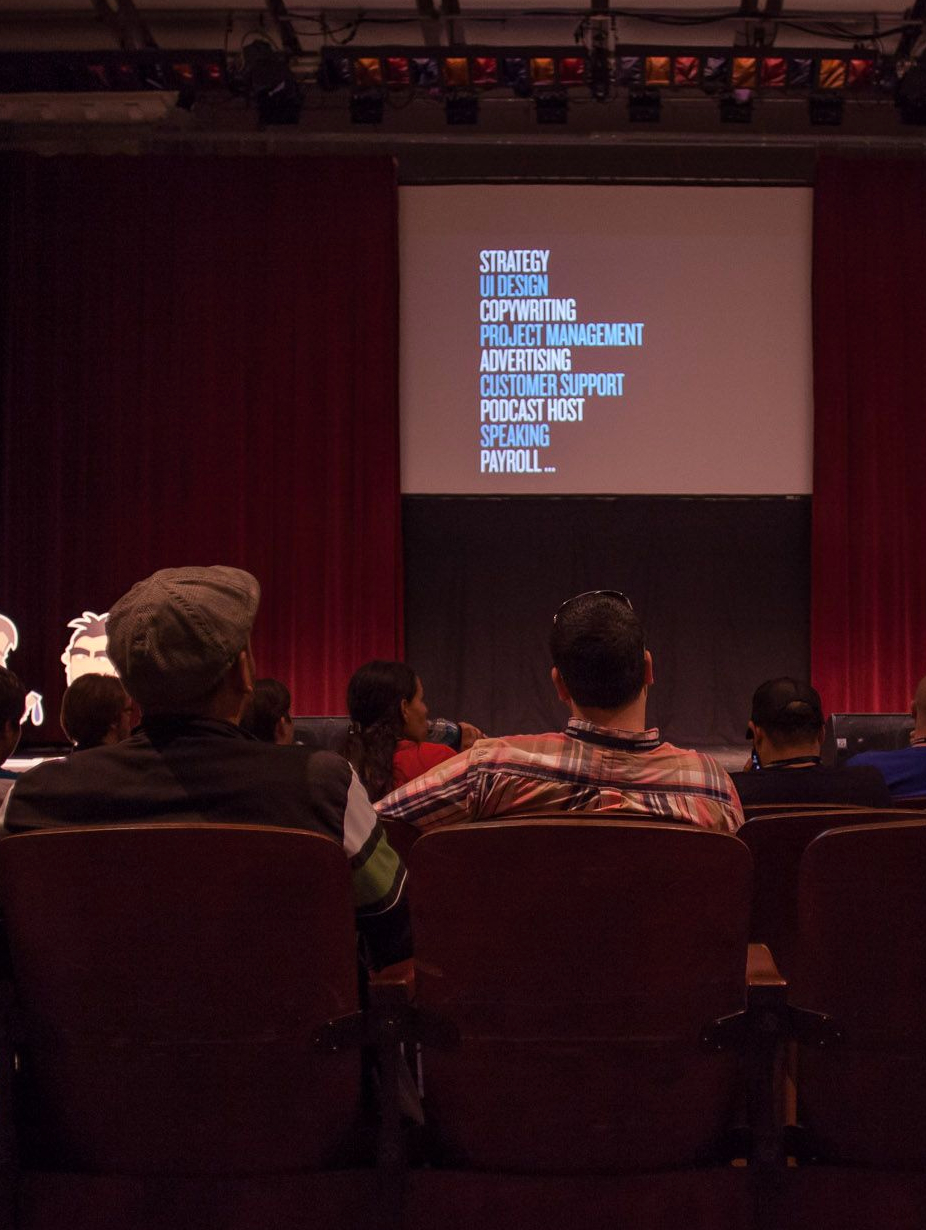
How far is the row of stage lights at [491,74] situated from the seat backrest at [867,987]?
232 inches

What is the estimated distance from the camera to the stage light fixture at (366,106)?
21.4 ft

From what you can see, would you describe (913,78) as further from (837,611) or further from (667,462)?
(837,611)

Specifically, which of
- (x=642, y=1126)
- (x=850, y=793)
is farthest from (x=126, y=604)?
(x=850, y=793)

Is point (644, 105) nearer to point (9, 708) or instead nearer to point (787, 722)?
point (787, 722)

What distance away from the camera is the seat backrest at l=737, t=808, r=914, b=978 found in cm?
170

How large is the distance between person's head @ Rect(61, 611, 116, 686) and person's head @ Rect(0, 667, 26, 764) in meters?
4.59

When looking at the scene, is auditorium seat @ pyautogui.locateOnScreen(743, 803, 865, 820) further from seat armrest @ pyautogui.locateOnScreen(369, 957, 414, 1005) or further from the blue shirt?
the blue shirt

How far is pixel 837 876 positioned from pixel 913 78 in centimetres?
619

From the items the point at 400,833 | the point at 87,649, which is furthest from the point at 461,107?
the point at 400,833

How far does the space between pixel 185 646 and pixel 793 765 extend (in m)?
1.44

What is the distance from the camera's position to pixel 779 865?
5.80 feet

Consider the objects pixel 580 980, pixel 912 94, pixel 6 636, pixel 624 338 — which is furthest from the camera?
pixel 624 338

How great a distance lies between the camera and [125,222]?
743 centimetres

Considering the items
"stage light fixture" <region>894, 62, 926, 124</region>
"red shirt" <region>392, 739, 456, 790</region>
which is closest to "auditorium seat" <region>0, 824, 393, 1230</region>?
"red shirt" <region>392, 739, 456, 790</region>
